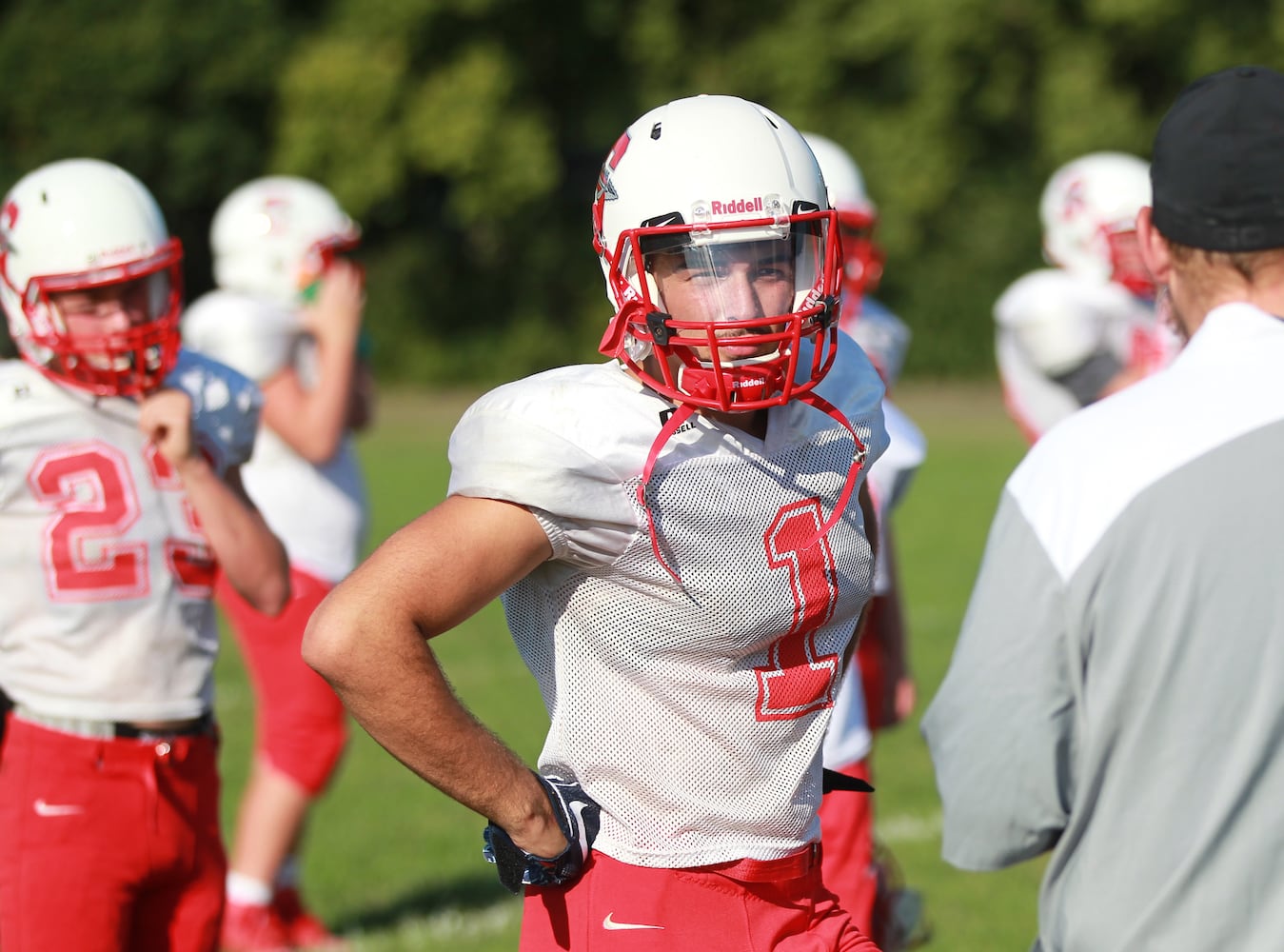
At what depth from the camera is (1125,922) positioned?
2.12 m

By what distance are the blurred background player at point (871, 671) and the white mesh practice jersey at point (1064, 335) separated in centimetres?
77

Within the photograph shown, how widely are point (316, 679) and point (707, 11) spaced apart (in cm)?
2509

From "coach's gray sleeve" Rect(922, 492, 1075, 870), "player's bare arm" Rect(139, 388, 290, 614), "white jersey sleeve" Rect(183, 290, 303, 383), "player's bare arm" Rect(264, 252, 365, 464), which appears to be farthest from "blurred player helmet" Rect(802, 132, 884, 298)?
"coach's gray sleeve" Rect(922, 492, 1075, 870)


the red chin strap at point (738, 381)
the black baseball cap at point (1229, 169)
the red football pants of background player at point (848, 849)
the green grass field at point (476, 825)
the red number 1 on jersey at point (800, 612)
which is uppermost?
the black baseball cap at point (1229, 169)

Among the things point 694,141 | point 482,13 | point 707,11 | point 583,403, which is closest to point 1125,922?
point 583,403

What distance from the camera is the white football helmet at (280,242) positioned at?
574cm

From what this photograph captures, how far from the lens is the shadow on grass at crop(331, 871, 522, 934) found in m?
5.37

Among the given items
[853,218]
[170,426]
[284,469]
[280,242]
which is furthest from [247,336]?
[853,218]

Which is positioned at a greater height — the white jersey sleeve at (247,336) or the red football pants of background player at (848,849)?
the white jersey sleeve at (247,336)

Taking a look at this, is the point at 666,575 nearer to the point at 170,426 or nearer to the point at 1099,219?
the point at 170,426

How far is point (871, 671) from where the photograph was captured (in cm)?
422

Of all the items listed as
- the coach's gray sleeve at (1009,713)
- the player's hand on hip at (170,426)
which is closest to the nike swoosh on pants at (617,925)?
the coach's gray sleeve at (1009,713)

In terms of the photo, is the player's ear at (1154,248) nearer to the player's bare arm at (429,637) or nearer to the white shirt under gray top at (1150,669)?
the white shirt under gray top at (1150,669)

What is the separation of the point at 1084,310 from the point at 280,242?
8.90ft
